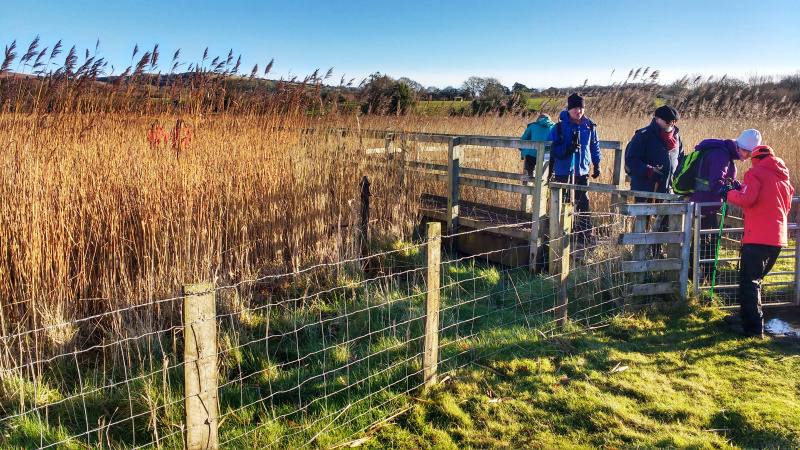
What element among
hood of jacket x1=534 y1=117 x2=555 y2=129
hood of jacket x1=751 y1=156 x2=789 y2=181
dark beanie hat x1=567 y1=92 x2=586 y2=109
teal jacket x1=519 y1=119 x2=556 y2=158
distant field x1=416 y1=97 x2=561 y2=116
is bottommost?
hood of jacket x1=751 y1=156 x2=789 y2=181

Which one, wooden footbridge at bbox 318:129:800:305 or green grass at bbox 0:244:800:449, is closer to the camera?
green grass at bbox 0:244:800:449

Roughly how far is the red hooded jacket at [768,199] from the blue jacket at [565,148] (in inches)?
96.2

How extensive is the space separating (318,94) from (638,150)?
12.3 feet

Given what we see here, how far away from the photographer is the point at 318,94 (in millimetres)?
6406

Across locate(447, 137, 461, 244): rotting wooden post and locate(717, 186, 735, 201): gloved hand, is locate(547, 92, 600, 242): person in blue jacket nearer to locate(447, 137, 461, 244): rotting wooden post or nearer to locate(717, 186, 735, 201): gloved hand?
locate(447, 137, 461, 244): rotting wooden post

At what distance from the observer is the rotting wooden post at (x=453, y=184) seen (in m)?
7.31

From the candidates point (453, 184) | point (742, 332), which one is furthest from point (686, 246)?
point (453, 184)

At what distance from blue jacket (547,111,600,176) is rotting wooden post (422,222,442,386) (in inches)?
151

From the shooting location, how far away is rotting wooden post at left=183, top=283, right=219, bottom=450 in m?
2.49

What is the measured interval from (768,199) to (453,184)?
3.58m

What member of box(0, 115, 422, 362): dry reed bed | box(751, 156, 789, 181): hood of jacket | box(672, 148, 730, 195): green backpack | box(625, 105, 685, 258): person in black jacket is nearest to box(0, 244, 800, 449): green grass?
box(0, 115, 422, 362): dry reed bed

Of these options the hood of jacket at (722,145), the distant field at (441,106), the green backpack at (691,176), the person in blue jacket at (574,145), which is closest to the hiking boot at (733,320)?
the green backpack at (691,176)

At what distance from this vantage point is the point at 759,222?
4680mm

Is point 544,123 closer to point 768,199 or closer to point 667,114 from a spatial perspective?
point 667,114
